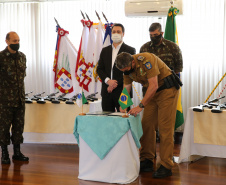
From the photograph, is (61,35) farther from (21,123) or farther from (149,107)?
(149,107)

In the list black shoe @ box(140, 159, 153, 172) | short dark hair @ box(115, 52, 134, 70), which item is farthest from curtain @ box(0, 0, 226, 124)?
short dark hair @ box(115, 52, 134, 70)

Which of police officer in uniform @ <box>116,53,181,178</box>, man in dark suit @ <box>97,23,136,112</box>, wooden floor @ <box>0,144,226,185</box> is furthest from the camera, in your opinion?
man in dark suit @ <box>97,23,136,112</box>

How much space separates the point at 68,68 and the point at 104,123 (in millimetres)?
2631

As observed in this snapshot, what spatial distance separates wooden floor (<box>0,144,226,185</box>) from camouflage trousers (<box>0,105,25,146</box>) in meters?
0.28

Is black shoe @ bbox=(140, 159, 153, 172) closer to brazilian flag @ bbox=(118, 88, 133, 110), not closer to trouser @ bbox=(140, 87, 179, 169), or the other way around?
trouser @ bbox=(140, 87, 179, 169)

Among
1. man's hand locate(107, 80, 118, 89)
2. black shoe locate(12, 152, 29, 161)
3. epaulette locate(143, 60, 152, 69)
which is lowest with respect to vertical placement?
black shoe locate(12, 152, 29, 161)

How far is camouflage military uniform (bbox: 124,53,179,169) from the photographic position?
2.99m

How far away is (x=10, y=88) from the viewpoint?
381 centimetres

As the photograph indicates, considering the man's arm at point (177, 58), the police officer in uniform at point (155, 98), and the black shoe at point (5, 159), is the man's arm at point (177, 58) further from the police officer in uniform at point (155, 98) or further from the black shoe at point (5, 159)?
the black shoe at point (5, 159)

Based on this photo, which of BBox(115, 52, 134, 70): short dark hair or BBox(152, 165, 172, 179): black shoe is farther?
BBox(152, 165, 172, 179): black shoe

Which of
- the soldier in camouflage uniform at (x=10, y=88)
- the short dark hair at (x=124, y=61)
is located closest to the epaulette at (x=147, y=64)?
the short dark hair at (x=124, y=61)

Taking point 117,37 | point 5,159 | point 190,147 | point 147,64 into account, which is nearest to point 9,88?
point 5,159

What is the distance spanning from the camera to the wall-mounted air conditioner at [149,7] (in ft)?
16.1

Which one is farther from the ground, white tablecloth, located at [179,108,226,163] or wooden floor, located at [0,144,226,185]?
white tablecloth, located at [179,108,226,163]
